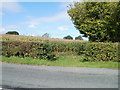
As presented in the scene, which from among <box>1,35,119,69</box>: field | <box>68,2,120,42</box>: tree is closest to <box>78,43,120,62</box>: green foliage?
<box>1,35,119,69</box>: field

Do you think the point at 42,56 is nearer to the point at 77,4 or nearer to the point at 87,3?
the point at 87,3

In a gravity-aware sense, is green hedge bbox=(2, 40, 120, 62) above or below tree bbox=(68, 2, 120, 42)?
below

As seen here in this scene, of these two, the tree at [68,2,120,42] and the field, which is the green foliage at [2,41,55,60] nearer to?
the field

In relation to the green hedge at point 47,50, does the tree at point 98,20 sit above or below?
above

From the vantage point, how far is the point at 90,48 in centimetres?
1461

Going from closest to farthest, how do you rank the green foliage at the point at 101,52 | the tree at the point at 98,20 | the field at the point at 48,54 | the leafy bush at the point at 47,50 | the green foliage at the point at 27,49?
the field at the point at 48,54 < the green foliage at the point at 101,52 < the leafy bush at the point at 47,50 < the green foliage at the point at 27,49 < the tree at the point at 98,20

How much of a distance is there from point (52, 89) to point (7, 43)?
36.4 ft

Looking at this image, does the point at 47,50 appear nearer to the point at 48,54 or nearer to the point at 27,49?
the point at 48,54

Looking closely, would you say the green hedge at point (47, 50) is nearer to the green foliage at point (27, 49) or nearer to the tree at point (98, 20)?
the green foliage at point (27, 49)

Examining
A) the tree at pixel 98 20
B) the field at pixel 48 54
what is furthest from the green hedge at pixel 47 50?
the tree at pixel 98 20

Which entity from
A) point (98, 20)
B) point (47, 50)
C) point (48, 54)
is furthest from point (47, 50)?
point (98, 20)

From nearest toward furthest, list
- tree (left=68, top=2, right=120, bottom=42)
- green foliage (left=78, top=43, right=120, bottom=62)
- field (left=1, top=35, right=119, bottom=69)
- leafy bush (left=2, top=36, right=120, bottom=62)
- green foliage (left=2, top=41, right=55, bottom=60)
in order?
field (left=1, top=35, right=119, bottom=69) → green foliage (left=78, top=43, right=120, bottom=62) → leafy bush (left=2, top=36, right=120, bottom=62) → green foliage (left=2, top=41, right=55, bottom=60) → tree (left=68, top=2, right=120, bottom=42)

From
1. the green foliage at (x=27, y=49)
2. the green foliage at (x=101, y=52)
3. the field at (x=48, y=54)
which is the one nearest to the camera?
the field at (x=48, y=54)

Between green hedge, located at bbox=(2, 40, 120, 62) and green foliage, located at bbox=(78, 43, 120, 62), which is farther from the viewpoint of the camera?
green hedge, located at bbox=(2, 40, 120, 62)
